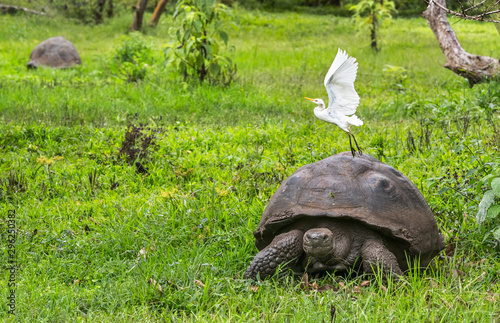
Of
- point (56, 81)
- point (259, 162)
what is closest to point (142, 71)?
→ point (56, 81)

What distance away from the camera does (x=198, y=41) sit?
7.81 m

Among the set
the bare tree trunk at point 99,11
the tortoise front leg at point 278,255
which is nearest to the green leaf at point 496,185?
the tortoise front leg at point 278,255

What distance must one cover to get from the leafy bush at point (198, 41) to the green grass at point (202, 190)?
0.98 feet

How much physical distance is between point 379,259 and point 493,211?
808 millimetres

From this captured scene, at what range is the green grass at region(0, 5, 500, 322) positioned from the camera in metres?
2.86

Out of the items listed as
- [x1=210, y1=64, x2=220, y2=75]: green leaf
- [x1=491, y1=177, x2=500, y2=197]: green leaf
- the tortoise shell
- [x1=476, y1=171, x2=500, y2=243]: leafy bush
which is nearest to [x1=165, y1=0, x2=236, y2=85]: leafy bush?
[x1=210, y1=64, x2=220, y2=75]: green leaf

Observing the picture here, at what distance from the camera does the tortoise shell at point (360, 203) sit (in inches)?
118

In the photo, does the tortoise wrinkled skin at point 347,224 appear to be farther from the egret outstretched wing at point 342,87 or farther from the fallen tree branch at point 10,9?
the fallen tree branch at point 10,9

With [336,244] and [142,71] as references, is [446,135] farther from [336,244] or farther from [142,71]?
[142,71]

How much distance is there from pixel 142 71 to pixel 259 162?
5.00 meters

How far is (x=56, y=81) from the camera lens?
9.36 metres

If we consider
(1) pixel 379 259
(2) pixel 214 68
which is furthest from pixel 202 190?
(2) pixel 214 68

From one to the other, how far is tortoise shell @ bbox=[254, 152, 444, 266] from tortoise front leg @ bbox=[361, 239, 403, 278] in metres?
0.10

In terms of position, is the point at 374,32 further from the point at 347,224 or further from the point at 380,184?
the point at 347,224
